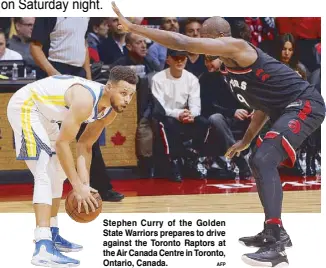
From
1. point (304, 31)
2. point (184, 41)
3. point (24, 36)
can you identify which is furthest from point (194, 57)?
point (184, 41)

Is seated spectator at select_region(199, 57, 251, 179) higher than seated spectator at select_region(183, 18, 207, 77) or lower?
lower

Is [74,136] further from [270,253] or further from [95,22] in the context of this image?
[95,22]

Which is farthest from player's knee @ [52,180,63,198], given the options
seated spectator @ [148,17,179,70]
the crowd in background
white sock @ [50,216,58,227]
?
seated spectator @ [148,17,179,70]

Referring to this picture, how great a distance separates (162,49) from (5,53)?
2.04m

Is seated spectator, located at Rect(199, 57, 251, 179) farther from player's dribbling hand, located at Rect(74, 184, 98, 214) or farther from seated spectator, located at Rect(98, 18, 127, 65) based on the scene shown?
player's dribbling hand, located at Rect(74, 184, 98, 214)

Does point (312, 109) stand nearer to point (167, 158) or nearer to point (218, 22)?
point (218, 22)

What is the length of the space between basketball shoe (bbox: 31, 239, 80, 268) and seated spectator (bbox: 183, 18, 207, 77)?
5027 millimetres

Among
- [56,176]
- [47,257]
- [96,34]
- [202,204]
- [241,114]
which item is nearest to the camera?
[47,257]

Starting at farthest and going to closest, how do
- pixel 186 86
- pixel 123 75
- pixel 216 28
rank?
pixel 186 86
pixel 216 28
pixel 123 75

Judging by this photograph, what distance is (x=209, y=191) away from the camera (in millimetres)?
9617

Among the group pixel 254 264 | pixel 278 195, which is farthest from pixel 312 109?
pixel 254 264

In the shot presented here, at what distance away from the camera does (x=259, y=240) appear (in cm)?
662

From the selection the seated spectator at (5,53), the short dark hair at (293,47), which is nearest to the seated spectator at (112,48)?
the seated spectator at (5,53)

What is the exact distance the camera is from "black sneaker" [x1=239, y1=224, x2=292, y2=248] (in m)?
6.38
